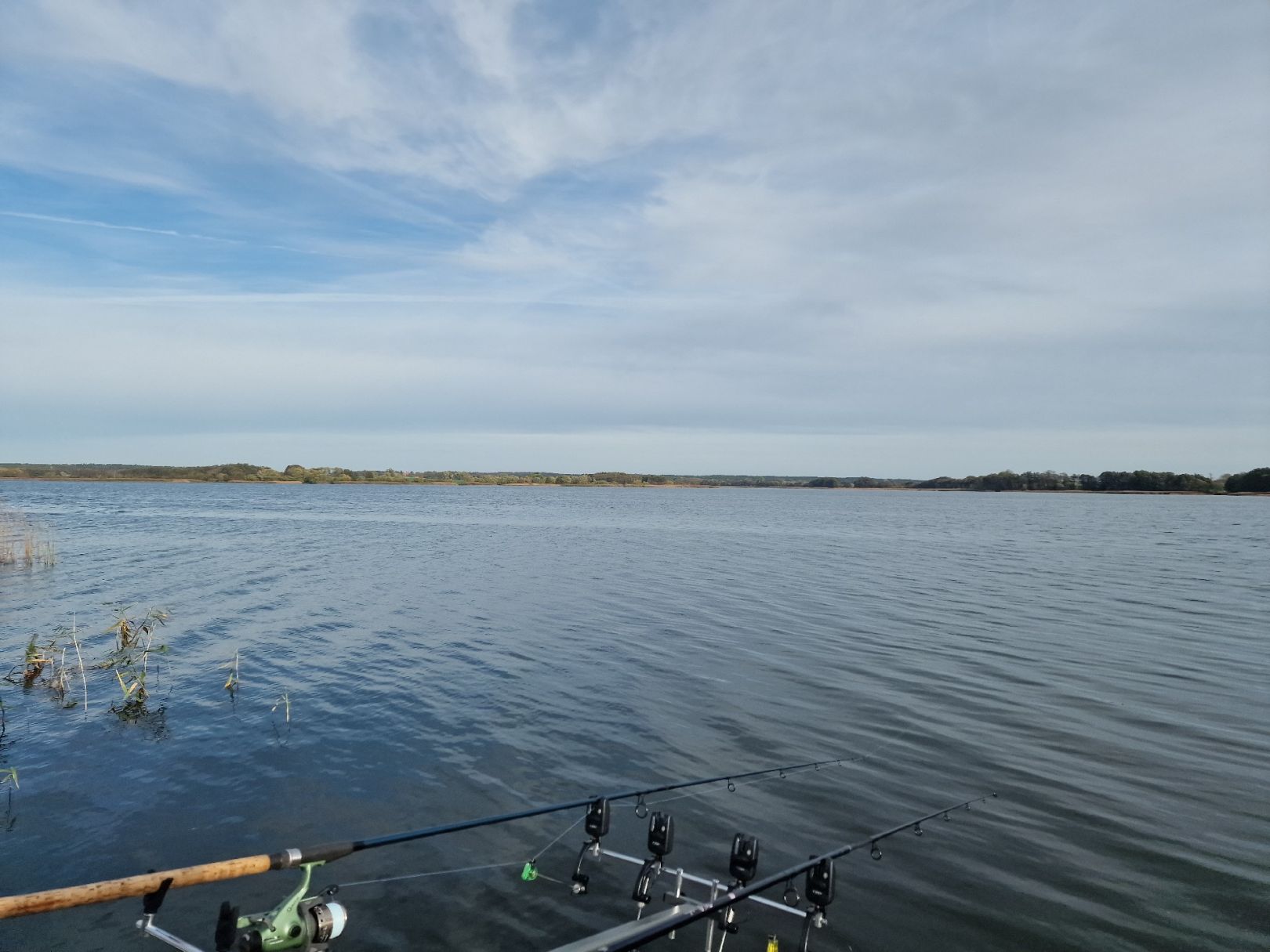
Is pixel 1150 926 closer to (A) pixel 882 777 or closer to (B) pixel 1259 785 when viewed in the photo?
(A) pixel 882 777

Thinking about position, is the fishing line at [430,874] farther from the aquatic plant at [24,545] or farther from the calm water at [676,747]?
the aquatic plant at [24,545]

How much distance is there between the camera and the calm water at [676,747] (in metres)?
7.01

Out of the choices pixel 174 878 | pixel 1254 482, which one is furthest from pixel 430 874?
pixel 1254 482

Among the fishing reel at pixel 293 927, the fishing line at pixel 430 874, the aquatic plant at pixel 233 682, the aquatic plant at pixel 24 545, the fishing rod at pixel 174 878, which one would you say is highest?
the fishing rod at pixel 174 878

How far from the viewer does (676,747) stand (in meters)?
11.0

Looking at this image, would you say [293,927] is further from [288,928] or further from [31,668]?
[31,668]

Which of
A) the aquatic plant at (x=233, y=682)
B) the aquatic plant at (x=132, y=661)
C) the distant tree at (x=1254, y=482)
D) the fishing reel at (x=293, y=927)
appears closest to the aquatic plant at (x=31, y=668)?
the aquatic plant at (x=132, y=661)

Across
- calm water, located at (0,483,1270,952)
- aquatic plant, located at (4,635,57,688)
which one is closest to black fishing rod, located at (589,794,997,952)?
calm water, located at (0,483,1270,952)

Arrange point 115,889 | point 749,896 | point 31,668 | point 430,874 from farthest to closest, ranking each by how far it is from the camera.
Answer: point 31,668 → point 430,874 → point 749,896 → point 115,889

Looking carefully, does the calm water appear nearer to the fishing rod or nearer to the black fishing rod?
the black fishing rod

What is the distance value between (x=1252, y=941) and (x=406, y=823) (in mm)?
7912

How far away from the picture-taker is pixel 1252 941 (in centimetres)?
652

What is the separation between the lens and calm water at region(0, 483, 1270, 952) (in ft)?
23.0

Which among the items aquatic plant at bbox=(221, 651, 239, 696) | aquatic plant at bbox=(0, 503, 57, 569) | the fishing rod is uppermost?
the fishing rod
